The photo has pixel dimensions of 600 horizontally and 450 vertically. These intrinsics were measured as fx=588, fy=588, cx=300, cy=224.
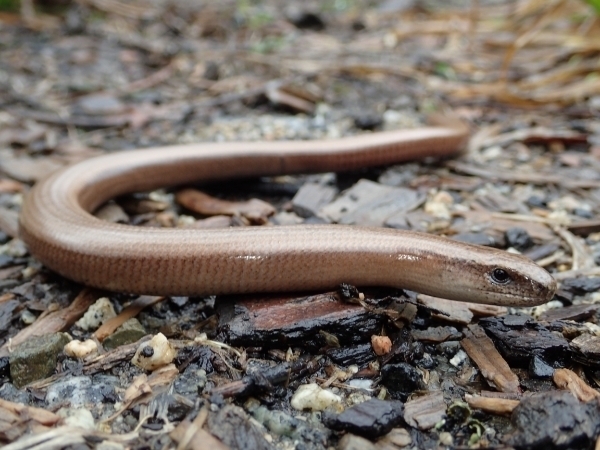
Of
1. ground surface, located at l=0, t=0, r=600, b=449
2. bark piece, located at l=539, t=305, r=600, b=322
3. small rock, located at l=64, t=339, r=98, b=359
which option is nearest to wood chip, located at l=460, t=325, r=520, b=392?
ground surface, located at l=0, t=0, r=600, b=449

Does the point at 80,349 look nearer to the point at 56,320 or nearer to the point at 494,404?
the point at 56,320

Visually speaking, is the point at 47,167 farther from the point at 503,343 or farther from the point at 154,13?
the point at 154,13

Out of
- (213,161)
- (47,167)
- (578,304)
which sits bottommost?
(47,167)

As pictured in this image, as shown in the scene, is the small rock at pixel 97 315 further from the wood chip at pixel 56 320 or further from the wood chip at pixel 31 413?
the wood chip at pixel 31 413

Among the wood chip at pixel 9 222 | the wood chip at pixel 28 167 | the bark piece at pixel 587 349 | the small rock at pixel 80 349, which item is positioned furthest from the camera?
the wood chip at pixel 28 167

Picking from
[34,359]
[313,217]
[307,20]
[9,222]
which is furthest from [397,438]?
[307,20]

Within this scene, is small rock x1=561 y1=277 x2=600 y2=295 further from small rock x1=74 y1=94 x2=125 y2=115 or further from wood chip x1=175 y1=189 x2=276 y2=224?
small rock x1=74 y1=94 x2=125 y2=115

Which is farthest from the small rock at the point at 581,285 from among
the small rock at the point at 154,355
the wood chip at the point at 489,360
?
the small rock at the point at 154,355

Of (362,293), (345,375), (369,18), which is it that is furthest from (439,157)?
(369,18)
